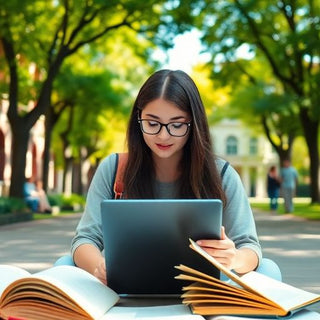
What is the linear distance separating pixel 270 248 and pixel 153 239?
9236 mm

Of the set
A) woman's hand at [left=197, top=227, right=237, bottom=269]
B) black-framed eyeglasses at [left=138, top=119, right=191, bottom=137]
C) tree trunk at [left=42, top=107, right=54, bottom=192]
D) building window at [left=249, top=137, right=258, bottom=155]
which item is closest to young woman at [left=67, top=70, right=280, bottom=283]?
black-framed eyeglasses at [left=138, top=119, right=191, bottom=137]

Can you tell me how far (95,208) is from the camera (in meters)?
3.69

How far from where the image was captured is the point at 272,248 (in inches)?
473

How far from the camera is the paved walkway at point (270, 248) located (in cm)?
864

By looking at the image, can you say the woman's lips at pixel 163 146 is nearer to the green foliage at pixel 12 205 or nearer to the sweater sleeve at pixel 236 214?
the sweater sleeve at pixel 236 214

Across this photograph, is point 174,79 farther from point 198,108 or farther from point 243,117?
point 243,117

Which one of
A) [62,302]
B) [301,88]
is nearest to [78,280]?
[62,302]

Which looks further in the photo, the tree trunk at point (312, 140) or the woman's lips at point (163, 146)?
the tree trunk at point (312, 140)

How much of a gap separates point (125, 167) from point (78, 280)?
37.9 inches

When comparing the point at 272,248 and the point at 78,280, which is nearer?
the point at 78,280

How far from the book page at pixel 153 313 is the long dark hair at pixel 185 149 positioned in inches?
33.6

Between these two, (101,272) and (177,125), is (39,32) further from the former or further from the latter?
(101,272)

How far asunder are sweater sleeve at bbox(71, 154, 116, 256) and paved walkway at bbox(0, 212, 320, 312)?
7.11ft

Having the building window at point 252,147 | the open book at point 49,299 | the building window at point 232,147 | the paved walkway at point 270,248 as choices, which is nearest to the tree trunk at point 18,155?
the paved walkway at point 270,248
